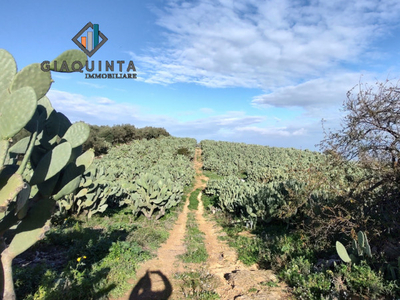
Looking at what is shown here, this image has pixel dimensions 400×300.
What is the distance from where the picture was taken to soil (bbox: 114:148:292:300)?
4.36 meters

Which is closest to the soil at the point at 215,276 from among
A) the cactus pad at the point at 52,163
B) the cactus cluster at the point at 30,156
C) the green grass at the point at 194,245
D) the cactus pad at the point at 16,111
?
the green grass at the point at 194,245

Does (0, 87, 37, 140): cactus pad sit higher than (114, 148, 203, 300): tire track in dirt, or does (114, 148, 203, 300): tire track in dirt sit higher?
(0, 87, 37, 140): cactus pad

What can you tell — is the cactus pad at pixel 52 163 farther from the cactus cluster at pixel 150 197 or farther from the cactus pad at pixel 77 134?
the cactus cluster at pixel 150 197

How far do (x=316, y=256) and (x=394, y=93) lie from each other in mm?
3622

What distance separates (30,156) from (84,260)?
3.28 metres

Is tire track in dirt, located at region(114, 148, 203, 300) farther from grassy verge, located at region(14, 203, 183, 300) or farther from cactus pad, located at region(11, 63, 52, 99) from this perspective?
cactus pad, located at region(11, 63, 52, 99)

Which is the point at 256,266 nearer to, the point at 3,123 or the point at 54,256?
the point at 54,256

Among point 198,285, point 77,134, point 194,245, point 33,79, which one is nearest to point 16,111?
point 33,79

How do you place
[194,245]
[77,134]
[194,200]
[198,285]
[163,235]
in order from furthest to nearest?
[194,200]
[163,235]
[194,245]
[198,285]
[77,134]

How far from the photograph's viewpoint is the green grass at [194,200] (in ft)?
40.5

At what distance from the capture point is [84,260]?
196 inches

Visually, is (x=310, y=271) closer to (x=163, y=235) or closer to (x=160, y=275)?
(x=160, y=275)

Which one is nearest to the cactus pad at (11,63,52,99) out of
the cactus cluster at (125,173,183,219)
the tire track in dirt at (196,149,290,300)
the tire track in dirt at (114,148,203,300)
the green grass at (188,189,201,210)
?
the tire track in dirt at (114,148,203,300)

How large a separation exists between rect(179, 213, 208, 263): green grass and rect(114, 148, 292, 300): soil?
157 mm
